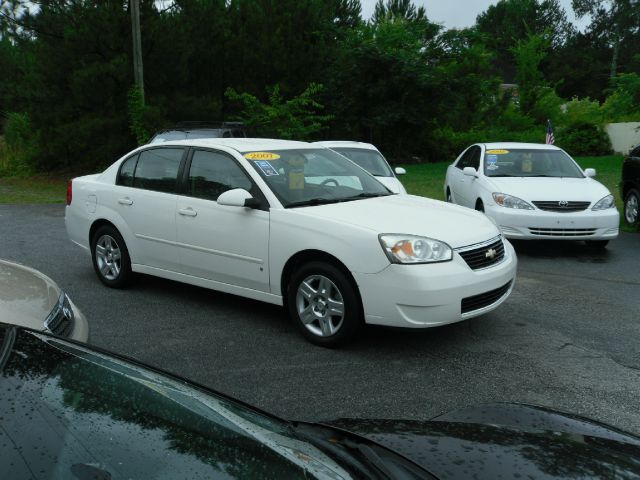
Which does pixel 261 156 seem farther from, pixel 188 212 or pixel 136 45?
pixel 136 45

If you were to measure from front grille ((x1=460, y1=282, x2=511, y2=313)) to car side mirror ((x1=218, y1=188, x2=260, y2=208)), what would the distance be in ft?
6.07

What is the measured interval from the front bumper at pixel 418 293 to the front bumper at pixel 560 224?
14.0 feet

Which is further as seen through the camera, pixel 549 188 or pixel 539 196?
pixel 549 188

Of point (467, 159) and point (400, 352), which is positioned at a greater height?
point (467, 159)

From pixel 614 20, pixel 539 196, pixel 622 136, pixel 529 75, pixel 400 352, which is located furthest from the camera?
pixel 614 20

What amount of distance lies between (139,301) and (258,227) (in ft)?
5.80

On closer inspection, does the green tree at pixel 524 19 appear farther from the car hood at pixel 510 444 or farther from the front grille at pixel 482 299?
the car hood at pixel 510 444

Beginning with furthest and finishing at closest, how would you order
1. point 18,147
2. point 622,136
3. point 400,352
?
point 622,136 → point 18,147 → point 400,352

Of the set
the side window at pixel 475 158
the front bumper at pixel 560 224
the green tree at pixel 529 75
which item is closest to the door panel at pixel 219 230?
the front bumper at pixel 560 224

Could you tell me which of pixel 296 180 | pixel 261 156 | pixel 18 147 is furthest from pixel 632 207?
pixel 18 147

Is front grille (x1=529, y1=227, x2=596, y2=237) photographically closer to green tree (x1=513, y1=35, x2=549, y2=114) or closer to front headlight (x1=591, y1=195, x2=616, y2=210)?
front headlight (x1=591, y1=195, x2=616, y2=210)

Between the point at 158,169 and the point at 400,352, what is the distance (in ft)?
10.0

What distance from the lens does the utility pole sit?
1852 cm

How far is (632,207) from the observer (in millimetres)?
11492
